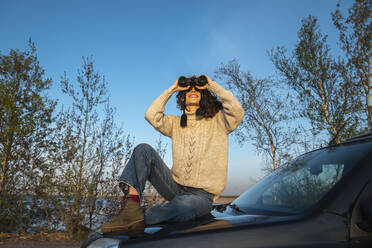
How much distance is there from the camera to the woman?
2.12 m

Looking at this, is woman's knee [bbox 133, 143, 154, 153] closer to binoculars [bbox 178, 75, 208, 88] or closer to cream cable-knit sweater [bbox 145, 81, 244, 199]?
cream cable-knit sweater [bbox 145, 81, 244, 199]

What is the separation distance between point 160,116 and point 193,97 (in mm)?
403

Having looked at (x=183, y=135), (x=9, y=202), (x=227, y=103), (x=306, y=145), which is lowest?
(x=9, y=202)

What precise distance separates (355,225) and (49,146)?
6.93 m

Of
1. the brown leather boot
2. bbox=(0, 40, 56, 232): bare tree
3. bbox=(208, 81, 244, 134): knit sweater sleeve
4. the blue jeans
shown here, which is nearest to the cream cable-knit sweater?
bbox=(208, 81, 244, 134): knit sweater sleeve

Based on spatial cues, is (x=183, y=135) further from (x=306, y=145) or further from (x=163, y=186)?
(x=306, y=145)

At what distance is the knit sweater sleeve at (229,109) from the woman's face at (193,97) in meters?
0.19

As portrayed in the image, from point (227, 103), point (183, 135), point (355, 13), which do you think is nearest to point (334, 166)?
point (227, 103)

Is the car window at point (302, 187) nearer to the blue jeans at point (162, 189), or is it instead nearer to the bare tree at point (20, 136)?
the blue jeans at point (162, 189)

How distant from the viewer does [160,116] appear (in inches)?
108

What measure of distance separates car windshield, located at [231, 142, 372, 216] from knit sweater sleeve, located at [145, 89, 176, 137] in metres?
1.06

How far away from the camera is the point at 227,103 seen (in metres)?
2.50

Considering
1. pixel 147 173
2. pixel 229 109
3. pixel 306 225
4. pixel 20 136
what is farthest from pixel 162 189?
pixel 20 136

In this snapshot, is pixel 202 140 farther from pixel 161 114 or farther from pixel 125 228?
pixel 125 228
